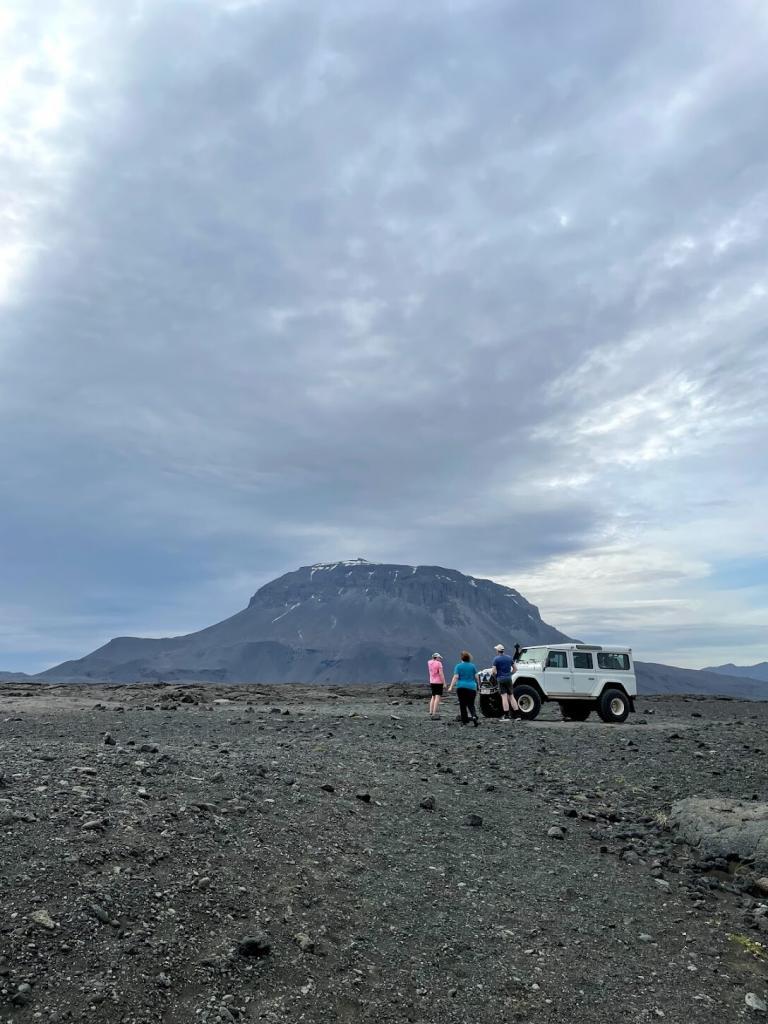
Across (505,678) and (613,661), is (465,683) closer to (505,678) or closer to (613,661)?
(505,678)

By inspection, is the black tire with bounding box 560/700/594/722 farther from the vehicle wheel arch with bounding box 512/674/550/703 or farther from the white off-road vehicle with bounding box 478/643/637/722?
the vehicle wheel arch with bounding box 512/674/550/703

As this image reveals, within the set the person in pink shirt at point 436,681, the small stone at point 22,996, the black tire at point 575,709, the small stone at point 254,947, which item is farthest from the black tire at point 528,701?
the small stone at point 22,996

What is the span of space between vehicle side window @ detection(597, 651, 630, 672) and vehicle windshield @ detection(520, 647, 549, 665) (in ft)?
7.38

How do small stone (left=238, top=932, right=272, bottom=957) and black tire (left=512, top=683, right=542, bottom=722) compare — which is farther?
black tire (left=512, top=683, right=542, bottom=722)

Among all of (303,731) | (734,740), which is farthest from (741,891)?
(734,740)

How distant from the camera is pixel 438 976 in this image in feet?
21.4

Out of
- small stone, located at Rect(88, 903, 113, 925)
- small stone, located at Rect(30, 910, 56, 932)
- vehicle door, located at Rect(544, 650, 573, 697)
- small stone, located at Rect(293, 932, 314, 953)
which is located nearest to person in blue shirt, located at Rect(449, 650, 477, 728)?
vehicle door, located at Rect(544, 650, 573, 697)

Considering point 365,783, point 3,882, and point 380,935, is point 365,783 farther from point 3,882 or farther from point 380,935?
point 3,882

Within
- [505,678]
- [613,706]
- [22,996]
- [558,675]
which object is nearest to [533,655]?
[558,675]

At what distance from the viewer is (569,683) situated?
27.1m

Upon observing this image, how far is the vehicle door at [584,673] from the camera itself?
89.1 ft

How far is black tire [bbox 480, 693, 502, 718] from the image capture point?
26.8 metres

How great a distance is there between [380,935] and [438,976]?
0.73 m

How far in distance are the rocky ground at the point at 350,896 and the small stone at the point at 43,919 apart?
0.02 m
